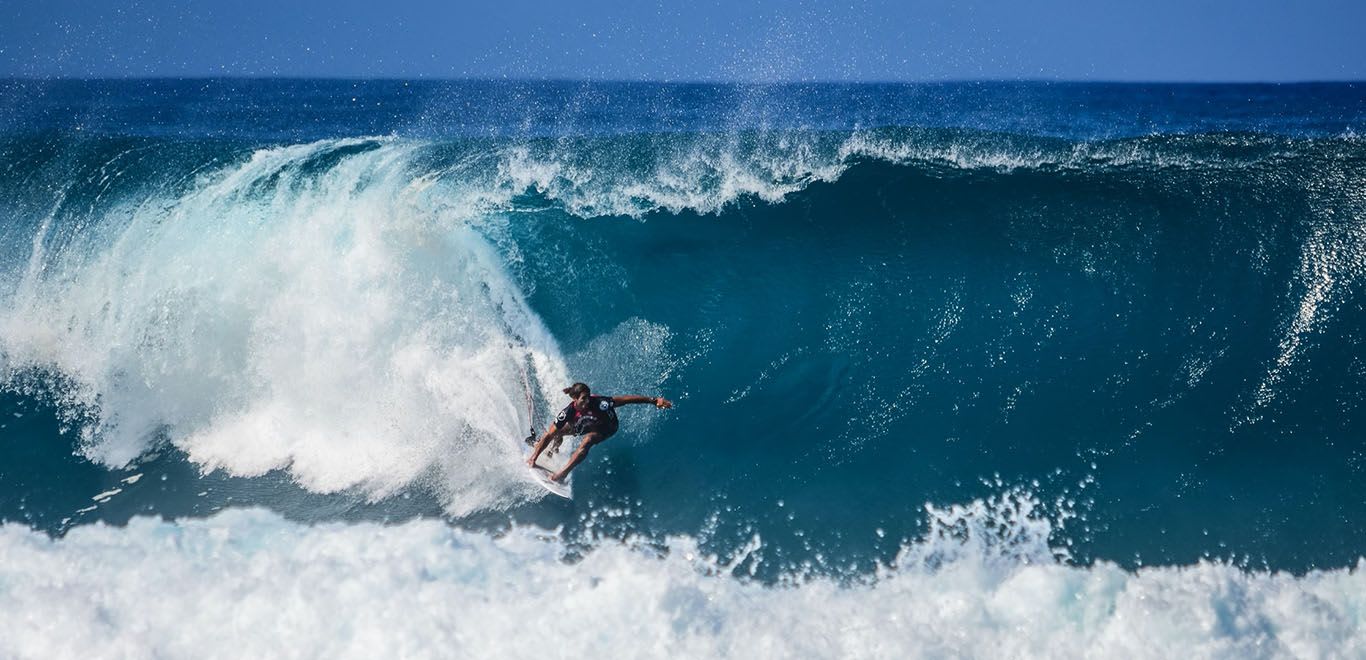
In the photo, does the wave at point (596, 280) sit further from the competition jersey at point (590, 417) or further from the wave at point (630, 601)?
the wave at point (630, 601)

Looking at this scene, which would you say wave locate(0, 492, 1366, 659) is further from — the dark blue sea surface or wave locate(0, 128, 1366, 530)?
wave locate(0, 128, 1366, 530)

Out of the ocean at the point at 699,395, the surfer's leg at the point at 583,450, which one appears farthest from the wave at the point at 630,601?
the surfer's leg at the point at 583,450

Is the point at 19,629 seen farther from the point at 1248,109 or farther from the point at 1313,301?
the point at 1248,109

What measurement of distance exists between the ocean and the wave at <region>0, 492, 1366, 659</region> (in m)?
0.03

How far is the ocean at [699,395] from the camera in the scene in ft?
19.7

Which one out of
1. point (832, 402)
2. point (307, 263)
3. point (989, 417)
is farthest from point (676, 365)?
point (307, 263)

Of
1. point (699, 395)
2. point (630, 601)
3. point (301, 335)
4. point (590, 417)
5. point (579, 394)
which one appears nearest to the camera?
point (630, 601)

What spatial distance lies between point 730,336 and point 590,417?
2.22 metres

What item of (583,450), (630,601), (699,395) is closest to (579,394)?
(583,450)

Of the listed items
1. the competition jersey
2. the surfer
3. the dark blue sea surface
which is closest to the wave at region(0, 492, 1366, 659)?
the dark blue sea surface

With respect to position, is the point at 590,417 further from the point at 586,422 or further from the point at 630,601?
the point at 630,601

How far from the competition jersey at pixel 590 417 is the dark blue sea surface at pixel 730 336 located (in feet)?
1.96

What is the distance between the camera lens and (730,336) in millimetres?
8586

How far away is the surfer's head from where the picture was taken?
6609 millimetres
